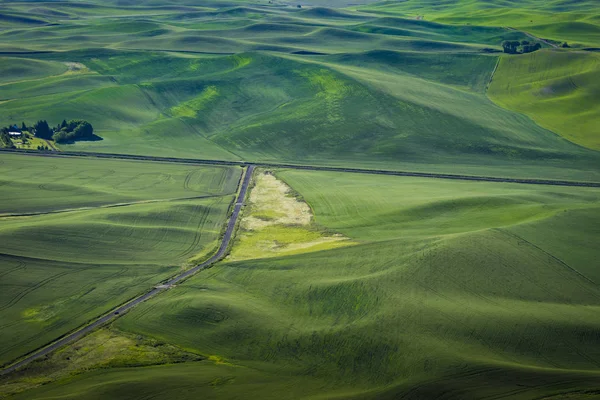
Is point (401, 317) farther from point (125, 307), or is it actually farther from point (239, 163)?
point (239, 163)

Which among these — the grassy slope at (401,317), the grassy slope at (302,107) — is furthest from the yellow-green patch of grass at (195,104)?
the grassy slope at (401,317)

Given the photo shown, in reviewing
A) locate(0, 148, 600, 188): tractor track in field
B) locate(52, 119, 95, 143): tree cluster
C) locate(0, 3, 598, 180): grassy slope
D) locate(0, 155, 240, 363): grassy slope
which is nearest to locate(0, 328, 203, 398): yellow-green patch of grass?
locate(0, 155, 240, 363): grassy slope

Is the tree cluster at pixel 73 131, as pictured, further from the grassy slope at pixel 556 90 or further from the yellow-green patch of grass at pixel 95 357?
the grassy slope at pixel 556 90

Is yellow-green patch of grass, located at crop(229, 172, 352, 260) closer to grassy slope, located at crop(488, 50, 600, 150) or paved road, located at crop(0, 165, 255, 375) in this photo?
paved road, located at crop(0, 165, 255, 375)

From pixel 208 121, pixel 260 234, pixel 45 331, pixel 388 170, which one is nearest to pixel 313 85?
pixel 208 121

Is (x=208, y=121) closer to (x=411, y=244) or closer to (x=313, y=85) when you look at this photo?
(x=313, y=85)

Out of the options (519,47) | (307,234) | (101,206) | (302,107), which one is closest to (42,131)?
(101,206)
